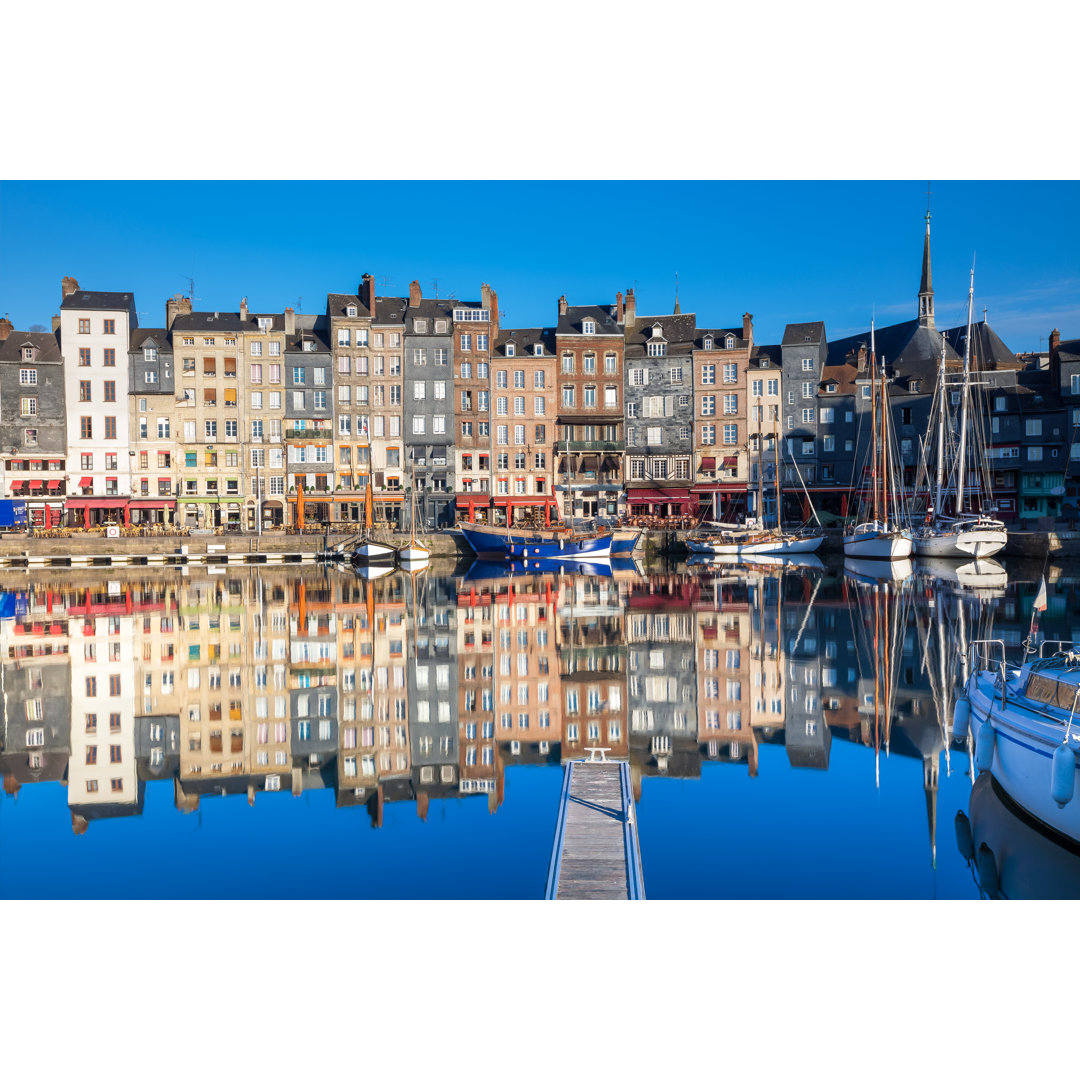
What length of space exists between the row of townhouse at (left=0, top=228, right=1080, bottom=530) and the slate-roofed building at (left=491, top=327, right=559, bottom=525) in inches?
4.5

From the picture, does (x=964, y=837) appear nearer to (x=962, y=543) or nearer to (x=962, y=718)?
(x=962, y=718)

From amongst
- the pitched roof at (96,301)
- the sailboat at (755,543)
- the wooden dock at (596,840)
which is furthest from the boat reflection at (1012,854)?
the pitched roof at (96,301)

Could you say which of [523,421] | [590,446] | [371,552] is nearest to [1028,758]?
[371,552]

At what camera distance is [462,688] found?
16.6m

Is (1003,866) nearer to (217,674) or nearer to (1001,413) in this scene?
(217,674)

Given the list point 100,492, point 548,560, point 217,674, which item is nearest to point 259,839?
point 217,674

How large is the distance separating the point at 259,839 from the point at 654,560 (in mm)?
39537

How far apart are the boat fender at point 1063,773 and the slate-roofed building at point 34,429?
5382 centimetres

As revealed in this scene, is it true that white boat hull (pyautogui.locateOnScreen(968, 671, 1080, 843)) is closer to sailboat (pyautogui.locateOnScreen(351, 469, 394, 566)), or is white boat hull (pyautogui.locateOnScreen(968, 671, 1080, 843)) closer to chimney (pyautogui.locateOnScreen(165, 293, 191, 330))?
sailboat (pyautogui.locateOnScreen(351, 469, 394, 566))

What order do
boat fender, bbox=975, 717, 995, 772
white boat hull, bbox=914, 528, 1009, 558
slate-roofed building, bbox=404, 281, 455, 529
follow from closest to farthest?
boat fender, bbox=975, 717, 995, 772 < white boat hull, bbox=914, 528, 1009, 558 < slate-roofed building, bbox=404, 281, 455, 529

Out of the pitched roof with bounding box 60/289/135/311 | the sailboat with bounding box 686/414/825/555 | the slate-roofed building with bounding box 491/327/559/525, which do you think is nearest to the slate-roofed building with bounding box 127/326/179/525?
the pitched roof with bounding box 60/289/135/311

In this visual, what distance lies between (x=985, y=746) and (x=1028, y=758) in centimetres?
93

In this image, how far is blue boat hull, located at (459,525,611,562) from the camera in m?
46.7

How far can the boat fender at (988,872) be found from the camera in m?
8.00
